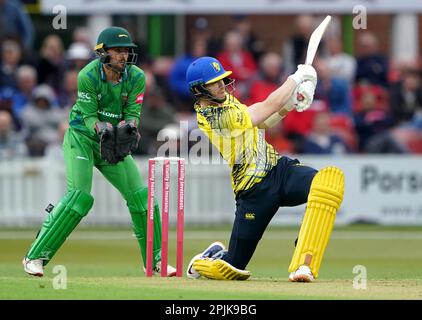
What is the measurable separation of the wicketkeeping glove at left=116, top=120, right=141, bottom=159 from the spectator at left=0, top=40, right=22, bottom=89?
812 cm

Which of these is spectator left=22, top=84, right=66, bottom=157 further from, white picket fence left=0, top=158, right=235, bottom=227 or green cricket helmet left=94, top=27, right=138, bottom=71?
green cricket helmet left=94, top=27, right=138, bottom=71

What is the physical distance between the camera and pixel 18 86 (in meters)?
17.5

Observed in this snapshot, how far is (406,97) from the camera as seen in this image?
18.2 m

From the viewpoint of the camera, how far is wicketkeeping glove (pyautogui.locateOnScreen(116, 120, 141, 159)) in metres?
9.56

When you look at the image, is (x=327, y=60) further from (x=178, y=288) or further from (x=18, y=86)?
(x=178, y=288)

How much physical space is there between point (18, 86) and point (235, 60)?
3.24 meters

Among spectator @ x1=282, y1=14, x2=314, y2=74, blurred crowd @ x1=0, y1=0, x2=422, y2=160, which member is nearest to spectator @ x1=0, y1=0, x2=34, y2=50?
blurred crowd @ x1=0, y1=0, x2=422, y2=160

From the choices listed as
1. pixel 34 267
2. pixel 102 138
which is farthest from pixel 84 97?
pixel 34 267

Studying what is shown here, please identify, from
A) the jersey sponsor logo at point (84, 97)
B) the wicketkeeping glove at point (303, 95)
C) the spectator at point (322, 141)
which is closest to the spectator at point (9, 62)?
the spectator at point (322, 141)

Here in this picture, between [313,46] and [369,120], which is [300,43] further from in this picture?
[313,46]

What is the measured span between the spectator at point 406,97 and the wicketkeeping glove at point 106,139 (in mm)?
9180

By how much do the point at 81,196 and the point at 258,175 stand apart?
146 centimetres

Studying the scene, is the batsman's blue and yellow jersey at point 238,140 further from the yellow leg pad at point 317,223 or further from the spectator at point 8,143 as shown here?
the spectator at point 8,143
